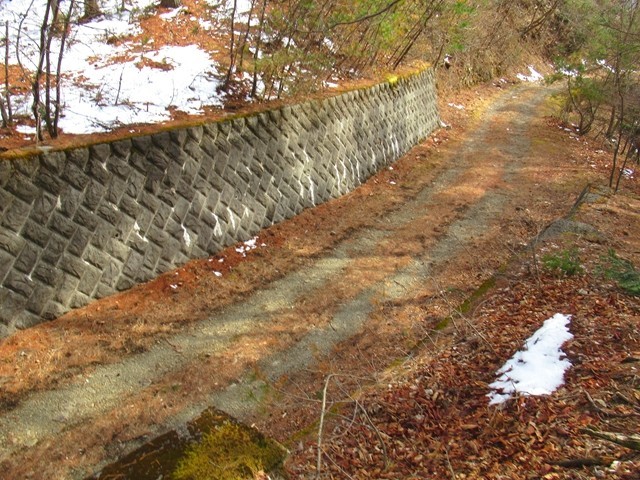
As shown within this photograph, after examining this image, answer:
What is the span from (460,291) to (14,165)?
6435 millimetres

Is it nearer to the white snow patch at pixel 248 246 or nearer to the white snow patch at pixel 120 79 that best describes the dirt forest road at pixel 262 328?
the white snow patch at pixel 248 246

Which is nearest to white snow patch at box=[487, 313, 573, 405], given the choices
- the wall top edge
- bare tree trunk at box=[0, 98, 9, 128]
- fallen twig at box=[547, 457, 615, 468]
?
fallen twig at box=[547, 457, 615, 468]

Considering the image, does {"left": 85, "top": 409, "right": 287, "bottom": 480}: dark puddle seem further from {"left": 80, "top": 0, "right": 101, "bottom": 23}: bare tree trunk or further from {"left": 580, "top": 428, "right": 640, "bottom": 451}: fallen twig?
{"left": 80, "top": 0, "right": 101, "bottom": 23}: bare tree trunk

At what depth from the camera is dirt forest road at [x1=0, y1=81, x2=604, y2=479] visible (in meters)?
5.28

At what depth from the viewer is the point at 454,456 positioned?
436 cm

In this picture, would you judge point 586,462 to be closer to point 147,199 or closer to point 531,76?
point 147,199

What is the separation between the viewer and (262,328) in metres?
6.97

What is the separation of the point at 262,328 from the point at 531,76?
31016mm

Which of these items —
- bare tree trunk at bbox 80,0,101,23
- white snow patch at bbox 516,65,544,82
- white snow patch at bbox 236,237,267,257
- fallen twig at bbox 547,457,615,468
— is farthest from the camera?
white snow patch at bbox 516,65,544,82

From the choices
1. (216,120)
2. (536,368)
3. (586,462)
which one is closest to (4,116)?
(216,120)

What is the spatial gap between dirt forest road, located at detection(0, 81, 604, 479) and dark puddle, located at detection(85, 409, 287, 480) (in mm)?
653

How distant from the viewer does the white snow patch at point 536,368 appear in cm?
493

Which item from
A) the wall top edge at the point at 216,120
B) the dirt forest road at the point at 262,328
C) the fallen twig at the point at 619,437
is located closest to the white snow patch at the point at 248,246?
the dirt forest road at the point at 262,328

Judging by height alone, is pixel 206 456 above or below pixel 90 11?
below
